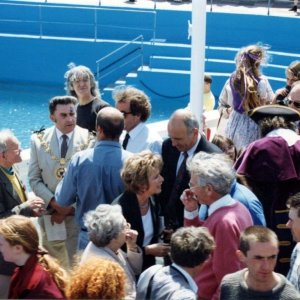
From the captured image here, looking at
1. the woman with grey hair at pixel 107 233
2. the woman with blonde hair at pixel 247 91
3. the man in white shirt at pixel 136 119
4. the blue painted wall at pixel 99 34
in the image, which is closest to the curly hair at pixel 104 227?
the woman with grey hair at pixel 107 233

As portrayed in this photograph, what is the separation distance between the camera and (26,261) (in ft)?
11.6

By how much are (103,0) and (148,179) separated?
16.2 metres

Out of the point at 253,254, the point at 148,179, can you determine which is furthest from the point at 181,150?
the point at 253,254

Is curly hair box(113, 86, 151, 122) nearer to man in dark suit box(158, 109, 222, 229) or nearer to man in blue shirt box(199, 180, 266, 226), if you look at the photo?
man in dark suit box(158, 109, 222, 229)

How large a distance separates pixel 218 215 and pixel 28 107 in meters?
12.6

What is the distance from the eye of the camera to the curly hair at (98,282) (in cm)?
317

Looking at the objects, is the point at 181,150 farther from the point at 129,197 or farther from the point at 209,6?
the point at 209,6

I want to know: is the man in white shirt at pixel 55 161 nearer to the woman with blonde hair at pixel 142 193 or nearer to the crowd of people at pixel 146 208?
the crowd of people at pixel 146 208

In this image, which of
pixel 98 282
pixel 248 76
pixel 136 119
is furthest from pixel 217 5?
pixel 98 282

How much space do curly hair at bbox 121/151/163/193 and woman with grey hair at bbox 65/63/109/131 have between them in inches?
64.4

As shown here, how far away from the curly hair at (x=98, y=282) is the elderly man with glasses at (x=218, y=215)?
2.22ft

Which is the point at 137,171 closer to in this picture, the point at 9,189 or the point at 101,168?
the point at 101,168

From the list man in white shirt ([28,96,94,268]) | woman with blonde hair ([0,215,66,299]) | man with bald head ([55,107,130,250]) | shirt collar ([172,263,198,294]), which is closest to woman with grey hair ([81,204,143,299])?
woman with blonde hair ([0,215,66,299])

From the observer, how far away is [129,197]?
4172 millimetres
